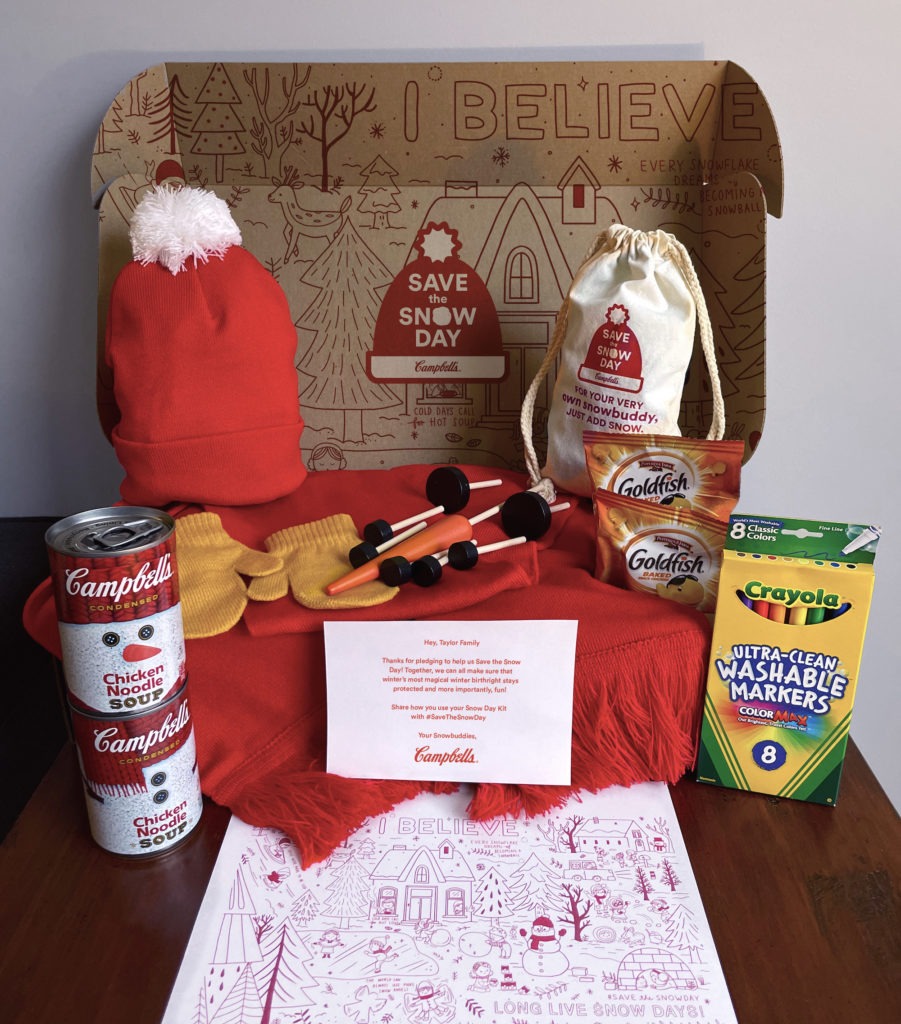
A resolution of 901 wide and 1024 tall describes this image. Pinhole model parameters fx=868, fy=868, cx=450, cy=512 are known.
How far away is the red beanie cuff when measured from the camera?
40.3 inches

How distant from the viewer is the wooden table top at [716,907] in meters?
0.59

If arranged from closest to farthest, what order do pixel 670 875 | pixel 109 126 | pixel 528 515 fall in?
1. pixel 670 875
2. pixel 528 515
3. pixel 109 126

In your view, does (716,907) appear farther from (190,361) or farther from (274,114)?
(274,114)

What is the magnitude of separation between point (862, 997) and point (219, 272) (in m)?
0.96

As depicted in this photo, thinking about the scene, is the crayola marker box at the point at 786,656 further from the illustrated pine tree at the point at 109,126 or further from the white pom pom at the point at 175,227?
the illustrated pine tree at the point at 109,126

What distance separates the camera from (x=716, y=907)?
66 cm

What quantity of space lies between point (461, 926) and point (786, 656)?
340 millimetres

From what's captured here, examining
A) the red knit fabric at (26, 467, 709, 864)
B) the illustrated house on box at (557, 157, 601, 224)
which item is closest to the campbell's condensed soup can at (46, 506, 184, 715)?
the red knit fabric at (26, 467, 709, 864)

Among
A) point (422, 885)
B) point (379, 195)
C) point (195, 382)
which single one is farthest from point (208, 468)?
point (422, 885)

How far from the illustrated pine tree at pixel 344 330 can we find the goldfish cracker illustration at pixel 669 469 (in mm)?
424

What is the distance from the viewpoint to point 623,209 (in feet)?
3.90

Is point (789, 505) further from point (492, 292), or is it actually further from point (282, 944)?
point (282, 944)

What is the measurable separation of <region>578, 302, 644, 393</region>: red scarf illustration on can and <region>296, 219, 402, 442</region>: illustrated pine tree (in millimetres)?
326

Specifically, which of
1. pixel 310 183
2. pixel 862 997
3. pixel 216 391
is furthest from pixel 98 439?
pixel 862 997
